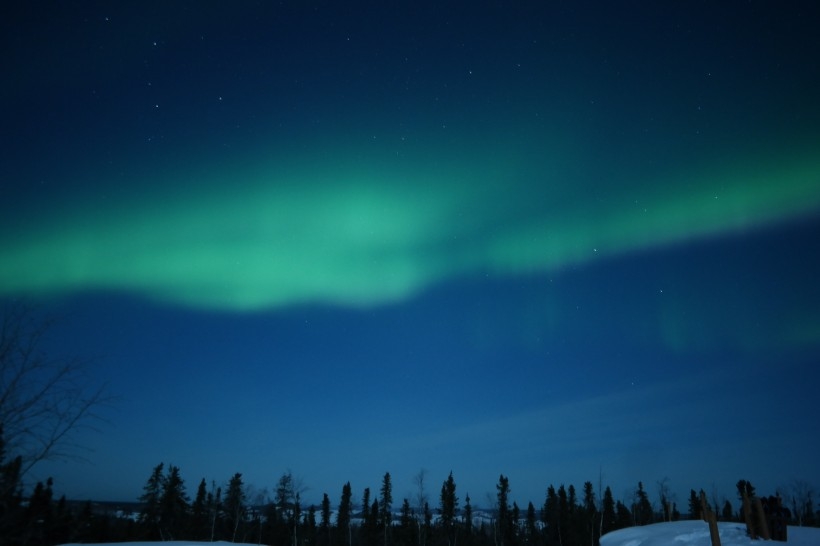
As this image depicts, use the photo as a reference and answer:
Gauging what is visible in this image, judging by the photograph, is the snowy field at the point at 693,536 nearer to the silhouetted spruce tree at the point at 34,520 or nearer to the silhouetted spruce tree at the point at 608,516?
the silhouetted spruce tree at the point at 34,520

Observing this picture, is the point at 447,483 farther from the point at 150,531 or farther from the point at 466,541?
the point at 150,531

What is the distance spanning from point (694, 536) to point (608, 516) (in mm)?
80388

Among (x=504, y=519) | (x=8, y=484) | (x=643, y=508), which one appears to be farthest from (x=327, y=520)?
(x=8, y=484)

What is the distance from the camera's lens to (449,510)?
90.2 meters

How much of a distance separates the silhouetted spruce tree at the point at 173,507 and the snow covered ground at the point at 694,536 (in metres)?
60.1

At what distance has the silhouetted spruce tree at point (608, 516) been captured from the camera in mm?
86562

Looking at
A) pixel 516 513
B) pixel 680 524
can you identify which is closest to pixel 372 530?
pixel 516 513

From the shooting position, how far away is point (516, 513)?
3804 inches

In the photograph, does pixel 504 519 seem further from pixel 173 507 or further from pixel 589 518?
pixel 173 507

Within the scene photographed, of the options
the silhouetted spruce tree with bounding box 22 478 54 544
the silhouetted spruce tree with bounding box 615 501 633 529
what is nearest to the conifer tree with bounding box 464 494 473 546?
the silhouetted spruce tree with bounding box 615 501 633 529

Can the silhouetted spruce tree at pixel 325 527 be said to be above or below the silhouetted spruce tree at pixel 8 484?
below

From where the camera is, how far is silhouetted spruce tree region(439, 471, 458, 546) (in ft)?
283

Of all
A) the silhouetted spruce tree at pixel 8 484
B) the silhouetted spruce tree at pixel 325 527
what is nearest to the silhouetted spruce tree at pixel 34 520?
the silhouetted spruce tree at pixel 8 484

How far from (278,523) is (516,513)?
4346 cm
